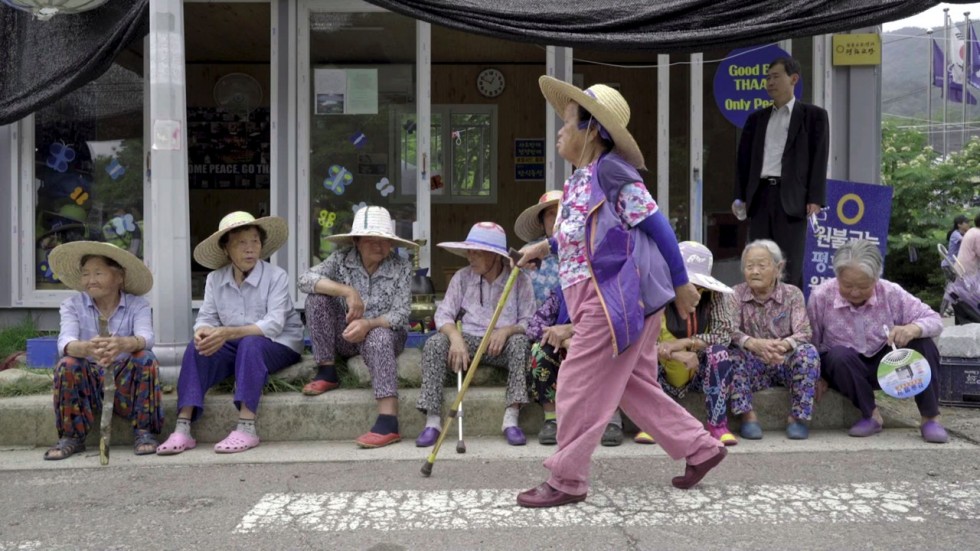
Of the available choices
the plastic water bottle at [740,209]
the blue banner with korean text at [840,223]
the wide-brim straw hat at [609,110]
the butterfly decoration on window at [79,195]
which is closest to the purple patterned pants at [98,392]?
the wide-brim straw hat at [609,110]

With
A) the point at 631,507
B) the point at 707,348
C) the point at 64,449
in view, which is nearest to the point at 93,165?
the point at 64,449

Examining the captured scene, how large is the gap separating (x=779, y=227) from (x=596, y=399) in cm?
321

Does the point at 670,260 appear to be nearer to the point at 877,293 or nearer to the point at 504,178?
the point at 877,293

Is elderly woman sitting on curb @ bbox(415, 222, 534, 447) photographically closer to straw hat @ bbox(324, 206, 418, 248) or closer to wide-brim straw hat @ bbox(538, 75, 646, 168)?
straw hat @ bbox(324, 206, 418, 248)

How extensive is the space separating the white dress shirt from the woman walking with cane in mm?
2821

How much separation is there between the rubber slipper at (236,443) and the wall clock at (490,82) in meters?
7.18

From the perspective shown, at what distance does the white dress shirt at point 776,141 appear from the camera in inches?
259

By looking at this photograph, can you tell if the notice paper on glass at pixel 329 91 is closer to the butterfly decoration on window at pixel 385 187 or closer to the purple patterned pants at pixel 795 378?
the butterfly decoration on window at pixel 385 187

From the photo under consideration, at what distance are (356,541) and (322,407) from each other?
6.35ft

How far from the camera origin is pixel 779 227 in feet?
21.7

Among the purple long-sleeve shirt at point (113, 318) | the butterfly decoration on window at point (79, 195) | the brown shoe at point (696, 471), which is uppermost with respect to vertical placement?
the butterfly decoration on window at point (79, 195)

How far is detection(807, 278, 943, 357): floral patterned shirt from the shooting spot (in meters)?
5.46

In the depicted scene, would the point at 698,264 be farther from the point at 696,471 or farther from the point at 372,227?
the point at 372,227

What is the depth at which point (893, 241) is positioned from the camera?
14719mm
